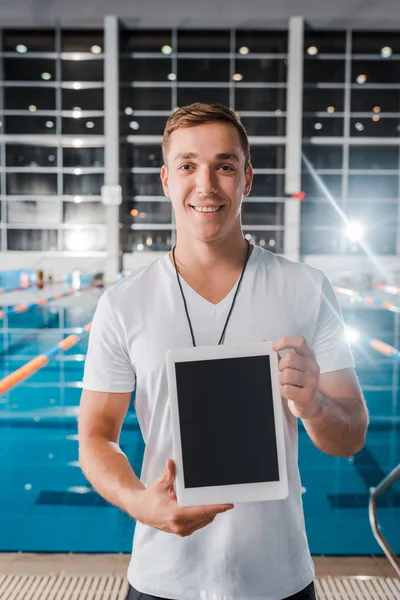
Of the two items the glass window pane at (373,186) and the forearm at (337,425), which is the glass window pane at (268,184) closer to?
the glass window pane at (373,186)

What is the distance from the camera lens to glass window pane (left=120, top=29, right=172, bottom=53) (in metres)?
15.8

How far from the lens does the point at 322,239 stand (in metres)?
Result: 16.1

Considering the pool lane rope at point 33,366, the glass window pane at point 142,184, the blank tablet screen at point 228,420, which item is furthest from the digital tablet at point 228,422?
the glass window pane at point 142,184

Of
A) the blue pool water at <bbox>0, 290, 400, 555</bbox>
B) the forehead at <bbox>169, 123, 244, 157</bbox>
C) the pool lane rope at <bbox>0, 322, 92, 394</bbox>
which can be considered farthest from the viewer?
the pool lane rope at <bbox>0, 322, 92, 394</bbox>

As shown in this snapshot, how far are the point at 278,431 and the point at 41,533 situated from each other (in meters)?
2.47

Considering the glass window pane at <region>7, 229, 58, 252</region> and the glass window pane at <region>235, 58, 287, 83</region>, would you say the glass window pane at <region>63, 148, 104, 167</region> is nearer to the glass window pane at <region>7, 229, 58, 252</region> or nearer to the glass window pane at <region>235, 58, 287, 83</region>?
the glass window pane at <region>7, 229, 58, 252</region>

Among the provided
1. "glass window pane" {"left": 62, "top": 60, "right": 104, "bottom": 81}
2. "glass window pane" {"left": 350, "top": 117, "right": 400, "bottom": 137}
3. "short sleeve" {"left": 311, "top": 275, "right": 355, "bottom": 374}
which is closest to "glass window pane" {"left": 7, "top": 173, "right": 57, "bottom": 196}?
"glass window pane" {"left": 62, "top": 60, "right": 104, "bottom": 81}

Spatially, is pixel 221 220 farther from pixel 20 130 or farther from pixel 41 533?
pixel 20 130

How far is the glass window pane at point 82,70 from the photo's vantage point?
15969 mm

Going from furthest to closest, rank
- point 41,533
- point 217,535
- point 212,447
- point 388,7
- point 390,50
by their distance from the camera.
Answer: point 390,50 → point 388,7 → point 41,533 → point 217,535 → point 212,447

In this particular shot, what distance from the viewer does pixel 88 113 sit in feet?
52.8

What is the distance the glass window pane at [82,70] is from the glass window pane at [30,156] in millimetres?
2032

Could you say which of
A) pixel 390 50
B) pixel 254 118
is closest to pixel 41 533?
pixel 254 118

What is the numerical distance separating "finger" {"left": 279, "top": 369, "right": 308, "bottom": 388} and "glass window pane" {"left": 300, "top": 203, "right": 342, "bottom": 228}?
15312 millimetres
